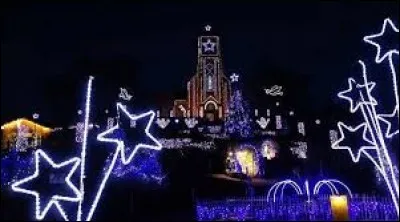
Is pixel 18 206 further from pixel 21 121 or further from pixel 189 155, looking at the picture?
pixel 21 121

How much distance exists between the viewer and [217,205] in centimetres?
1363

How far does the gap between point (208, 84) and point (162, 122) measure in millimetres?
6706

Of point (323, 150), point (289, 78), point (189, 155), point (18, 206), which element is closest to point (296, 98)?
point (289, 78)

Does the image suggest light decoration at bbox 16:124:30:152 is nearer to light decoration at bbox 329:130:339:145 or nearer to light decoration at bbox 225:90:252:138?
light decoration at bbox 225:90:252:138

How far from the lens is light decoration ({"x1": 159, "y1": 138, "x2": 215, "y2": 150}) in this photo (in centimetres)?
3381

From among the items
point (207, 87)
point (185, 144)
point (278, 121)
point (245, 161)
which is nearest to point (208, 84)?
point (207, 87)

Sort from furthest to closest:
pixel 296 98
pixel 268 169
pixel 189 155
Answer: pixel 296 98
pixel 268 169
pixel 189 155

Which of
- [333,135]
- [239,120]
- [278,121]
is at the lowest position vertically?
[333,135]

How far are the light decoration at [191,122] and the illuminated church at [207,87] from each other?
8.68 feet

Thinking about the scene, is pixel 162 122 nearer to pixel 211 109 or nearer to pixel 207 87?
pixel 211 109

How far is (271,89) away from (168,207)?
36.4 metres

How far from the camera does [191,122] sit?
43375mm

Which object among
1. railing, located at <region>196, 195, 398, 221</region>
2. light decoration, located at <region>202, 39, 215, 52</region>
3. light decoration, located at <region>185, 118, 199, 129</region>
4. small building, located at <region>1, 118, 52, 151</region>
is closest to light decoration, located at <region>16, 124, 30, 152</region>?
small building, located at <region>1, 118, 52, 151</region>

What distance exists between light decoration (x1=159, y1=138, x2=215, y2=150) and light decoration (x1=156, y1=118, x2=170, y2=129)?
159 inches
